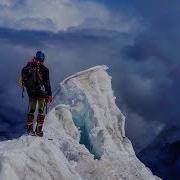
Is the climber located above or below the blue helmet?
below

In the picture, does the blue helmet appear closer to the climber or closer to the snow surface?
the climber

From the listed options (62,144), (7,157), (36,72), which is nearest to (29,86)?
(36,72)

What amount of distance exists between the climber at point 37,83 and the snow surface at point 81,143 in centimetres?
125

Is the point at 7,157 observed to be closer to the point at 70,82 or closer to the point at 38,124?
the point at 38,124

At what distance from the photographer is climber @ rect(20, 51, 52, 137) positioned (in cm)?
2145

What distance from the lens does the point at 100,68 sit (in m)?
42.4

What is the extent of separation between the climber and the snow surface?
4.09 feet

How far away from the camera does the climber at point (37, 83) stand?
21453 millimetres

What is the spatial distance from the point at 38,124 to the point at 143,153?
74.9m

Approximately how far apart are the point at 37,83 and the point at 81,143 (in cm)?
1744

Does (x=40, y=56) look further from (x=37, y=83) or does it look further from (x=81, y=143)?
(x=81, y=143)

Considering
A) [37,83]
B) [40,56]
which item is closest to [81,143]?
[37,83]

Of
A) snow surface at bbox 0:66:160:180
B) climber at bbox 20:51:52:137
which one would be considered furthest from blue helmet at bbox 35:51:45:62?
snow surface at bbox 0:66:160:180

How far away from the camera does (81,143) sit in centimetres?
A: 3859
